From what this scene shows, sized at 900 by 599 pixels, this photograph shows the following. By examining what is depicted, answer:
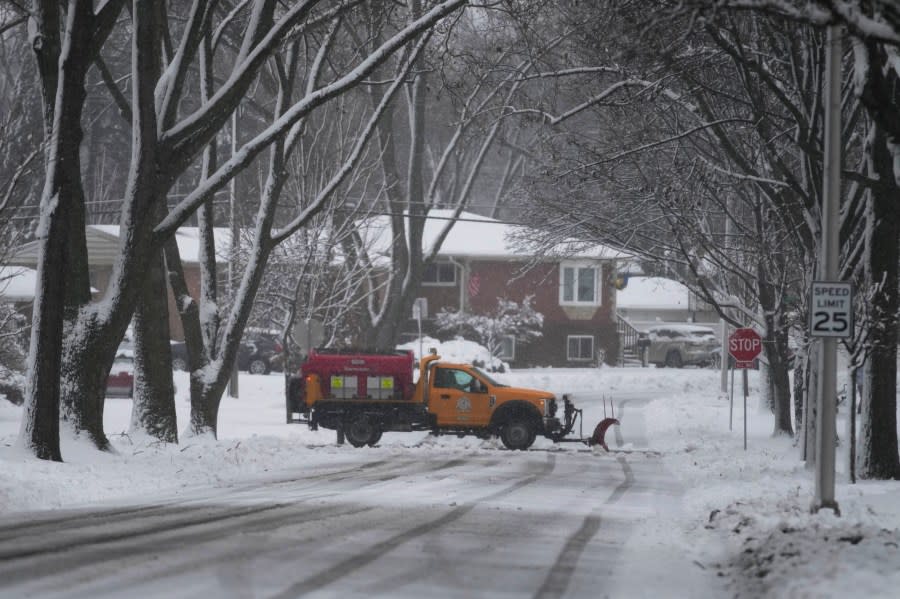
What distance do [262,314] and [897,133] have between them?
30.4 m

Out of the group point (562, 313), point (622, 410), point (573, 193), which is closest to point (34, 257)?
point (562, 313)

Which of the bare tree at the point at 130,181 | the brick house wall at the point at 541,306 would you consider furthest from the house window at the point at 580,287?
the bare tree at the point at 130,181

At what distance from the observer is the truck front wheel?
26219mm

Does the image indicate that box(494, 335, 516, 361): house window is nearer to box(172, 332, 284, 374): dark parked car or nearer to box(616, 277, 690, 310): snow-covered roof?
box(172, 332, 284, 374): dark parked car

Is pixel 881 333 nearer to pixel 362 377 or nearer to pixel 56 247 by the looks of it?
pixel 56 247

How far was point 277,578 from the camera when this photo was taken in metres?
8.87

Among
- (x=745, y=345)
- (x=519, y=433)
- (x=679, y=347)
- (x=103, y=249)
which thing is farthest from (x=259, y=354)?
(x=745, y=345)

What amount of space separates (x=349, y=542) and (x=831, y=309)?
5509 millimetres

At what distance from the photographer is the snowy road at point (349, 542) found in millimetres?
8703

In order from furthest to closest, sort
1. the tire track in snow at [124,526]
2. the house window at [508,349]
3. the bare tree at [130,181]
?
the house window at [508,349] → the bare tree at [130,181] → the tire track in snow at [124,526]

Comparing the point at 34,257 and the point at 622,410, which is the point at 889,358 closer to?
the point at 622,410

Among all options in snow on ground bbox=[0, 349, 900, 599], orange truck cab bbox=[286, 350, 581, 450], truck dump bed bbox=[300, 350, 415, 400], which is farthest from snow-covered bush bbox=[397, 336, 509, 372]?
truck dump bed bbox=[300, 350, 415, 400]

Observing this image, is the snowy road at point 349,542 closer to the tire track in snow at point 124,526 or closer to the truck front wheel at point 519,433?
the tire track in snow at point 124,526

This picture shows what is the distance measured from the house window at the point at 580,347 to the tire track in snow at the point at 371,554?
41153 mm
